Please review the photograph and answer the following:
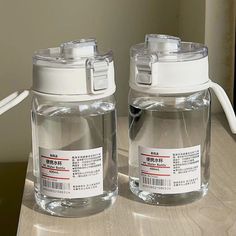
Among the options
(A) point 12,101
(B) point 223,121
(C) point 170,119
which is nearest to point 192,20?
(B) point 223,121

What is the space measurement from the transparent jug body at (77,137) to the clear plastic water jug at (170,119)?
33 mm

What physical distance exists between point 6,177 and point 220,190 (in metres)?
0.61

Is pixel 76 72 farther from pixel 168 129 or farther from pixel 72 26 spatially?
pixel 72 26

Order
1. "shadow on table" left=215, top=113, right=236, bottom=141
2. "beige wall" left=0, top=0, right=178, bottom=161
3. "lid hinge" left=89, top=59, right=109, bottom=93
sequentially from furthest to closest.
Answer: "beige wall" left=0, top=0, right=178, bottom=161, "shadow on table" left=215, top=113, right=236, bottom=141, "lid hinge" left=89, top=59, right=109, bottom=93

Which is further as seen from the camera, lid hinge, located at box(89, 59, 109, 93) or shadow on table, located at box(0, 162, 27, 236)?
shadow on table, located at box(0, 162, 27, 236)

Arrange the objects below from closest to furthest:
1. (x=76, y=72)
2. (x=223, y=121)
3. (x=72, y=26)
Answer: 1. (x=76, y=72)
2. (x=223, y=121)
3. (x=72, y=26)

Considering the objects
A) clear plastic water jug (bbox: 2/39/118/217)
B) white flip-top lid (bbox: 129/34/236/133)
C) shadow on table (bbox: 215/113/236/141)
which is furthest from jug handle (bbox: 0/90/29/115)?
shadow on table (bbox: 215/113/236/141)

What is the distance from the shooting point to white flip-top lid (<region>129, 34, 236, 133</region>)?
2.06 ft

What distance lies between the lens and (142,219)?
65 centimetres

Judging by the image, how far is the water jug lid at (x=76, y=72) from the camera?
60 cm

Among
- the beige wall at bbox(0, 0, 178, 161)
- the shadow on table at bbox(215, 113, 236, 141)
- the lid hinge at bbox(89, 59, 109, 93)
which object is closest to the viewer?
the lid hinge at bbox(89, 59, 109, 93)

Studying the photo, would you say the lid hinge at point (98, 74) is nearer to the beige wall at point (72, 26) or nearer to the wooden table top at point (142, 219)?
the wooden table top at point (142, 219)

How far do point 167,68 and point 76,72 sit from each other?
0.10 m

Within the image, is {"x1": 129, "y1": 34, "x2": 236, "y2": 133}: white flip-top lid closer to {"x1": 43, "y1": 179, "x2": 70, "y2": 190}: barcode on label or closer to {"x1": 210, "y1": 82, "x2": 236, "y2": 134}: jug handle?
{"x1": 210, "y1": 82, "x2": 236, "y2": 134}: jug handle
